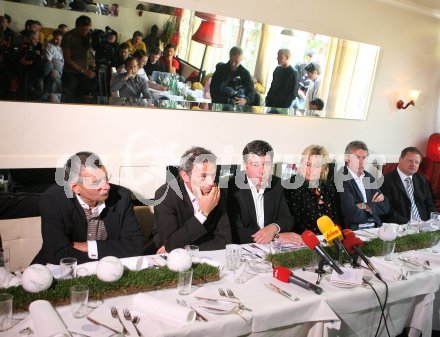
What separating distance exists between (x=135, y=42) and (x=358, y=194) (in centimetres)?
235

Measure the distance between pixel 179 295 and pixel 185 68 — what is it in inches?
102

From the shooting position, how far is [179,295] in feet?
6.43

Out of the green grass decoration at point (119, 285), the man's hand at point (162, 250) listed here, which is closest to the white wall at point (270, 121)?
the man's hand at point (162, 250)

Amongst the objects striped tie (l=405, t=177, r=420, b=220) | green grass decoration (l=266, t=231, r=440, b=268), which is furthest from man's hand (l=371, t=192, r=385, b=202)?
green grass decoration (l=266, t=231, r=440, b=268)

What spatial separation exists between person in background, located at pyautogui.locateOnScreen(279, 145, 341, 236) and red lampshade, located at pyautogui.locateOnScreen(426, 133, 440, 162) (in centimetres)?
333

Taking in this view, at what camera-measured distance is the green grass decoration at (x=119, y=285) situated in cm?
175

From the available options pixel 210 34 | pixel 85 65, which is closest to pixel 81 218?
pixel 85 65

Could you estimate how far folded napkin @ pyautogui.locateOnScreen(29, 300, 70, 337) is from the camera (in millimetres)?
1476

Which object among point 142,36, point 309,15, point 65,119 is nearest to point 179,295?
point 65,119

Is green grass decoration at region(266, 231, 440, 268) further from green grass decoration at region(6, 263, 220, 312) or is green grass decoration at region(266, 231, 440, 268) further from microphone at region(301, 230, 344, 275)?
green grass decoration at region(6, 263, 220, 312)

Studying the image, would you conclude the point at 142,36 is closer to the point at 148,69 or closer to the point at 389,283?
the point at 148,69

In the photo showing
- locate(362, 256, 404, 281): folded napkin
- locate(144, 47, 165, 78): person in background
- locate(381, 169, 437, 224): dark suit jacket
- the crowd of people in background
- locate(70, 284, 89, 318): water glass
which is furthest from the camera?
locate(381, 169, 437, 224): dark suit jacket

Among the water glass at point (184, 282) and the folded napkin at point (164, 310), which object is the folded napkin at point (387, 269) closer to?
the water glass at point (184, 282)

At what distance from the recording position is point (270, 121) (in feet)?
15.9
